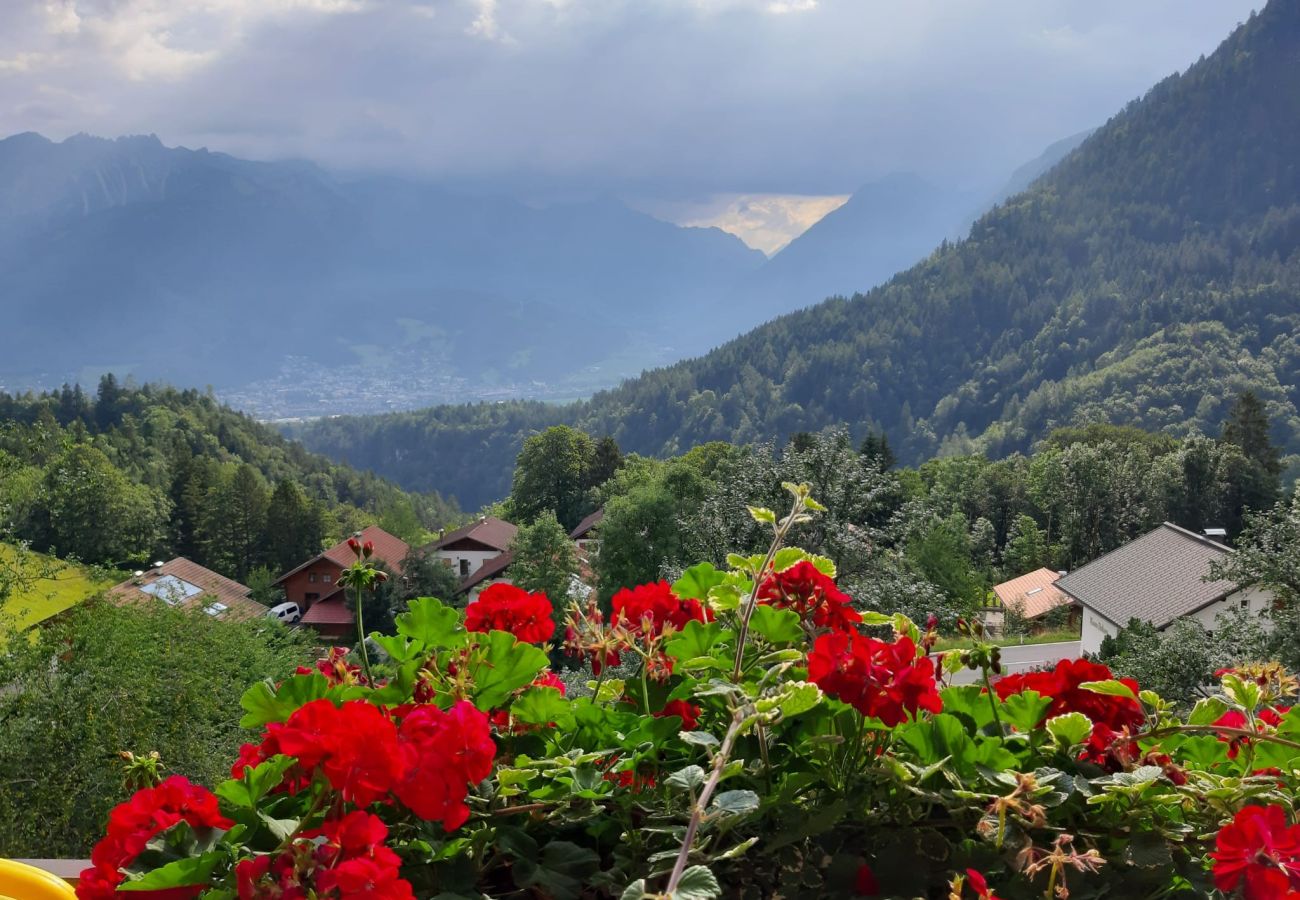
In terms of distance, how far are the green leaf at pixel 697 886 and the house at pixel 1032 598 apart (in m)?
23.4

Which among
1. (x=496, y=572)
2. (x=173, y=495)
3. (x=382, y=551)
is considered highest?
(x=173, y=495)

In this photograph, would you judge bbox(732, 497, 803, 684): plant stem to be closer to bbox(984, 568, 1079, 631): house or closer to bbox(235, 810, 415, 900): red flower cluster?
bbox(235, 810, 415, 900): red flower cluster

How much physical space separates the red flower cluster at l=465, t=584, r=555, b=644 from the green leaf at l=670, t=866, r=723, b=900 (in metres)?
0.54

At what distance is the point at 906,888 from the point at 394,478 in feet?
301

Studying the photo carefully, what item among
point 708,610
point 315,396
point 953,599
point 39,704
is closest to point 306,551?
point 953,599

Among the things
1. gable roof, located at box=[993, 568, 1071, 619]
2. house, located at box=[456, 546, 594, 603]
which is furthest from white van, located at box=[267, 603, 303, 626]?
gable roof, located at box=[993, 568, 1071, 619]


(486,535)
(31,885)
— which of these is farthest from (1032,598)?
(31,885)

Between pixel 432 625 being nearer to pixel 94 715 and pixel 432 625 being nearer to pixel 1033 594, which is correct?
pixel 94 715

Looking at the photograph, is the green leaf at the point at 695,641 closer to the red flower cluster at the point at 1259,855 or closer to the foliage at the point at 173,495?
the red flower cluster at the point at 1259,855

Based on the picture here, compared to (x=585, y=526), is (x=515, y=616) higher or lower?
higher

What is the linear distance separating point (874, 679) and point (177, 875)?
542 mm

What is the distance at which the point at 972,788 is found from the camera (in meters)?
0.79

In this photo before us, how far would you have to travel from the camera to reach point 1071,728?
81cm

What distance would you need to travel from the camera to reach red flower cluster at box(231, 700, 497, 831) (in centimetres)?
65
